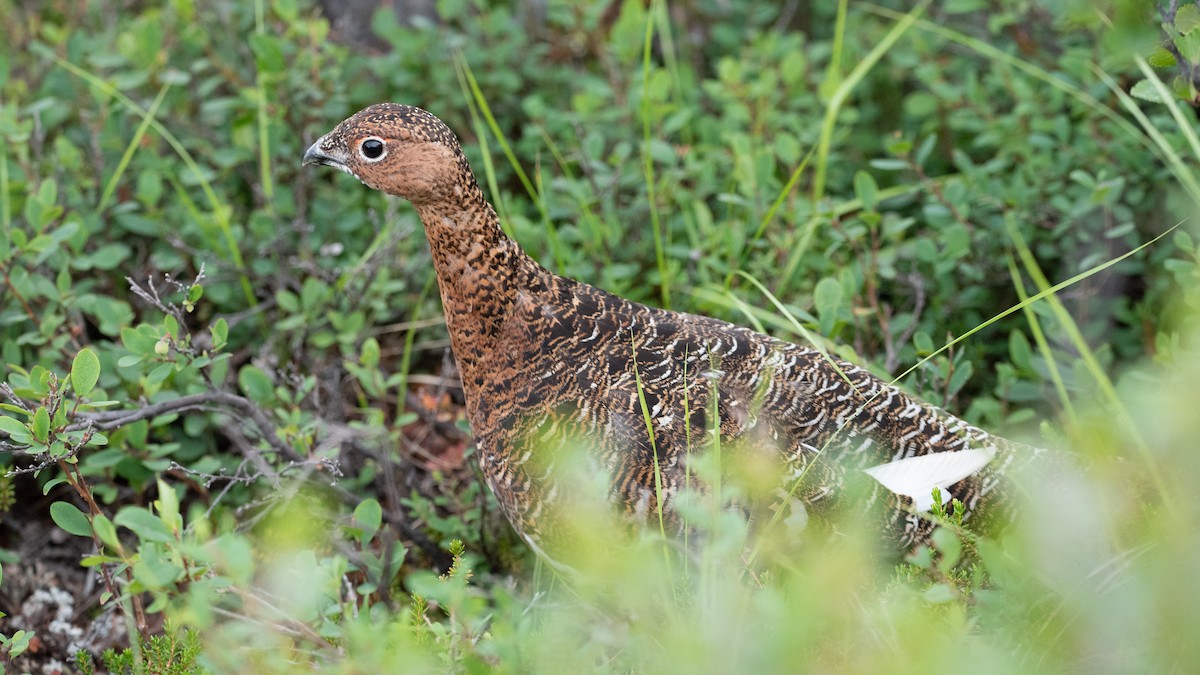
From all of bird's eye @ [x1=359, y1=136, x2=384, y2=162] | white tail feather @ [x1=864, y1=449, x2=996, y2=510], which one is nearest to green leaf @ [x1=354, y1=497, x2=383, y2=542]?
bird's eye @ [x1=359, y1=136, x2=384, y2=162]

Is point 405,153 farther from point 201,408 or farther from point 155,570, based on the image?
point 155,570

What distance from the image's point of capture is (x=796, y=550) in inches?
113

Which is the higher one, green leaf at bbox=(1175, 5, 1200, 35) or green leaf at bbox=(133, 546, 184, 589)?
green leaf at bbox=(1175, 5, 1200, 35)

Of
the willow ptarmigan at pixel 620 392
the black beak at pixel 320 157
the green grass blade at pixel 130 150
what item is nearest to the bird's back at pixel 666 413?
the willow ptarmigan at pixel 620 392

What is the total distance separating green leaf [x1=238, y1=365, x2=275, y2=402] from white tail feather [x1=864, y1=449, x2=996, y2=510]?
1.96 metres

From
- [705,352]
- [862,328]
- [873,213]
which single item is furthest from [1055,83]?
[705,352]

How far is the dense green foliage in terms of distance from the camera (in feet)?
7.58

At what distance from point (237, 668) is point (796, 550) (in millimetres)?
1467

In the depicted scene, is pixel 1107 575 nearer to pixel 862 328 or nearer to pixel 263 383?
pixel 862 328

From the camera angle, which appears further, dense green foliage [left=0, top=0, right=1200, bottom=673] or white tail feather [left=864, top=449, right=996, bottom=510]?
white tail feather [left=864, top=449, right=996, bottom=510]

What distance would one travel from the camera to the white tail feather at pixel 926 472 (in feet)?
9.48

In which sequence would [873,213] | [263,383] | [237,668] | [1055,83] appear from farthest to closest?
[1055,83] < [873,213] < [263,383] < [237,668]

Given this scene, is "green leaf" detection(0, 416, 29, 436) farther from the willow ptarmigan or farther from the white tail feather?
the white tail feather

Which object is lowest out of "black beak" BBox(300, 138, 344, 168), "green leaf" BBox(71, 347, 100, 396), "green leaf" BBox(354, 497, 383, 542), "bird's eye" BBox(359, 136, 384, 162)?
"green leaf" BBox(354, 497, 383, 542)
